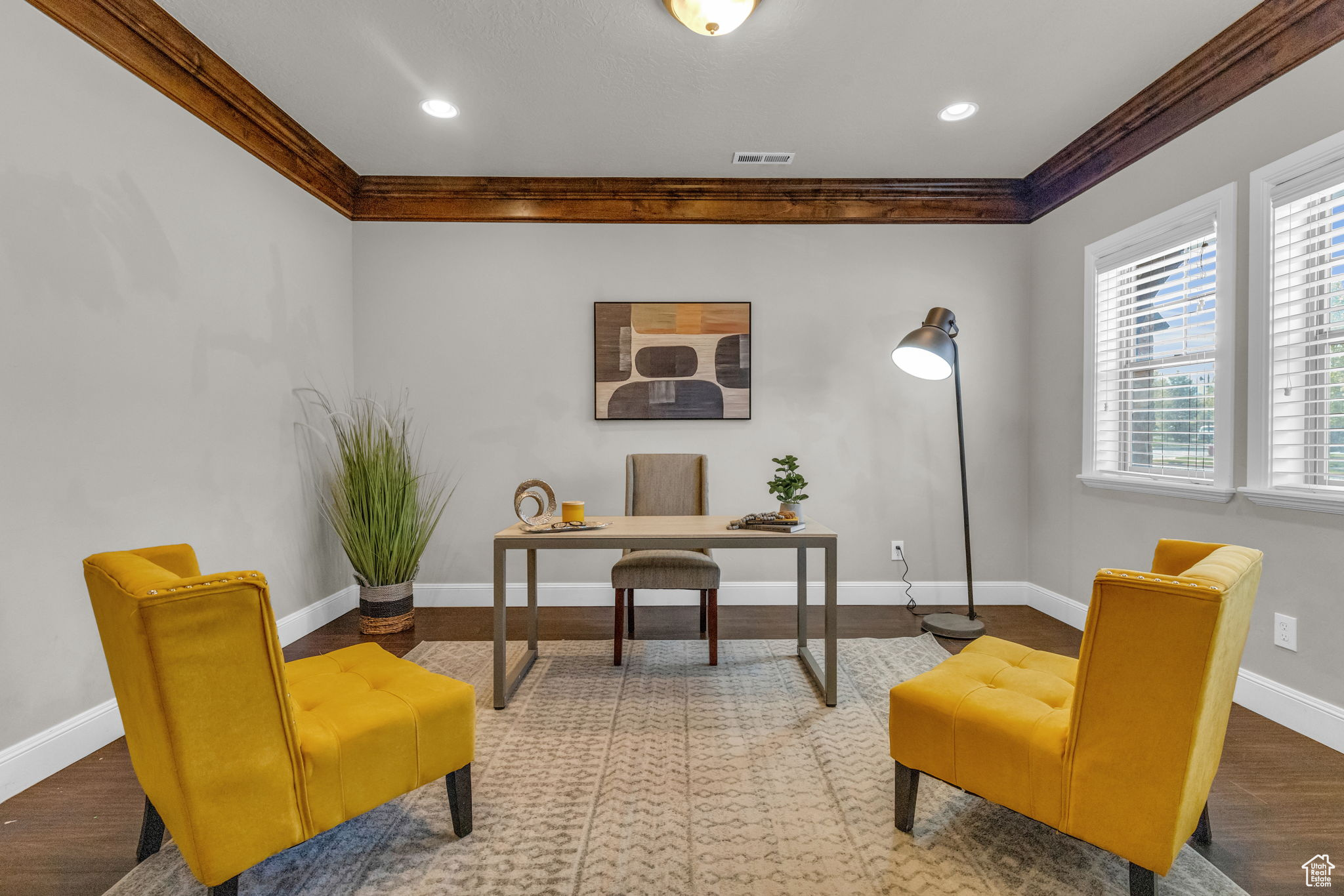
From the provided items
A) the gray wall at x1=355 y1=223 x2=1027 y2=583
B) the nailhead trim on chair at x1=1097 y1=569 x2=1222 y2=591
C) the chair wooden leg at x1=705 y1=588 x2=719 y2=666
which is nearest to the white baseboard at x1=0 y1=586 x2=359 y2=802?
the nailhead trim on chair at x1=1097 y1=569 x2=1222 y2=591

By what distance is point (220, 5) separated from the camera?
2195 mm

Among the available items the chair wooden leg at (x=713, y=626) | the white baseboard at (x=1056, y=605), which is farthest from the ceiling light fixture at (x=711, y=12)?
the white baseboard at (x=1056, y=605)

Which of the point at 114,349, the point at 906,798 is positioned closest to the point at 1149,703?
the point at 906,798

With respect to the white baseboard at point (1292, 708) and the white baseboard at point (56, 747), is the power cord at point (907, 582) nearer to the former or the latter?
the white baseboard at point (1292, 708)

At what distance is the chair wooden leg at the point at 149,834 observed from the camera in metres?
1.51

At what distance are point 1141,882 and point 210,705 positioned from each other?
6.37 feet

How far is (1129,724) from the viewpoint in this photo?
1.24m

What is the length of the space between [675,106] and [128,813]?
3.24m

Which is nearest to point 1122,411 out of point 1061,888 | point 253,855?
point 1061,888

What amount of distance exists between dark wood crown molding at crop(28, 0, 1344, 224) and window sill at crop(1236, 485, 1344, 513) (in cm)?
151

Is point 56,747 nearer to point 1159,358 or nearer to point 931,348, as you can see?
point 931,348

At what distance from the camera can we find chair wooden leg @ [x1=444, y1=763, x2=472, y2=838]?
5.25ft

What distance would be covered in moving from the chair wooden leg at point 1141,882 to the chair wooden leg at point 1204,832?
40 centimetres

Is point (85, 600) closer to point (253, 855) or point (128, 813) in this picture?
point (128, 813)
